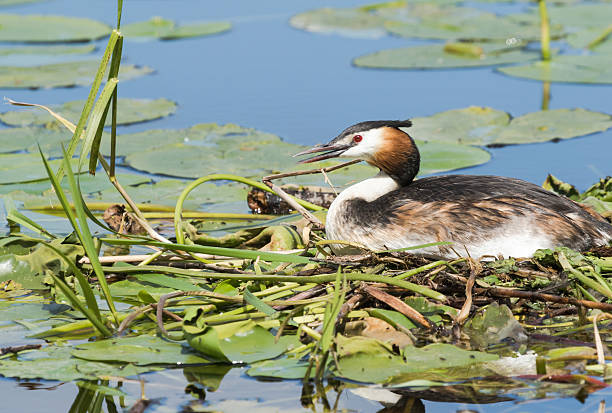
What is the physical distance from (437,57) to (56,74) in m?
4.40

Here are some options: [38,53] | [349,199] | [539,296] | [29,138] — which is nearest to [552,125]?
[349,199]

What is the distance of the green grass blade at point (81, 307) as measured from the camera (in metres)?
4.20

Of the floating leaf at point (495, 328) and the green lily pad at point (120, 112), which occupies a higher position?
Result: the floating leaf at point (495, 328)

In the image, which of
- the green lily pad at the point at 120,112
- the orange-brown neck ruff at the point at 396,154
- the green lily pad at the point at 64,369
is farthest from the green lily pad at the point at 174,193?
the green lily pad at the point at 64,369

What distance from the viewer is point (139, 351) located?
4.22 metres

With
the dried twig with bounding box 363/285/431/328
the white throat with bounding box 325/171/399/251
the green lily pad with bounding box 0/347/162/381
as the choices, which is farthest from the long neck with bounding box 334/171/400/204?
the green lily pad with bounding box 0/347/162/381

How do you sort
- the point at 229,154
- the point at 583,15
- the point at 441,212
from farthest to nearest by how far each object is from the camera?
the point at 583,15, the point at 229,154, the point at 441,212

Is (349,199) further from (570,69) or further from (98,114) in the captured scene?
(570,69)

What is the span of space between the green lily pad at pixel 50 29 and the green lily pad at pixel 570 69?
535cm

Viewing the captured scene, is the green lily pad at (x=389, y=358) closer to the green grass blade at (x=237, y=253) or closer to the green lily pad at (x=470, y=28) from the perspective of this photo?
the green grass blade at (x=237, y=253)

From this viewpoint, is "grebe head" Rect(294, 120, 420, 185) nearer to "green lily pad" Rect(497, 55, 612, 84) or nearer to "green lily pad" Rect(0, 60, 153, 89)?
"green lily pad" Rect(497, 55, 612, 84)

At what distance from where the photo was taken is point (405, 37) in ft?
41.4

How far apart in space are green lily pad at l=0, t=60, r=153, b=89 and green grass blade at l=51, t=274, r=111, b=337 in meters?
6.47

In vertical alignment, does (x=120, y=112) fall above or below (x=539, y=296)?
below
